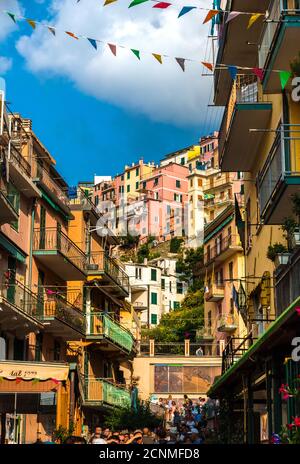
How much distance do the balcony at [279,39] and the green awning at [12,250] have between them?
46.0 feet

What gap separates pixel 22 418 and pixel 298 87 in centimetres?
1834

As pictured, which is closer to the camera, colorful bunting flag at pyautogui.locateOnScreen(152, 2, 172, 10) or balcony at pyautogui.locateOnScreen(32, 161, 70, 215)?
colorful bunting flag at pyautogui.locateOnScreen(152, 2, 172, 10)

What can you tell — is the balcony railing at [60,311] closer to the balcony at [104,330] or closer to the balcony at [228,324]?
the balcony at [104,330]

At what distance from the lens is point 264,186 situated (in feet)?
62.2

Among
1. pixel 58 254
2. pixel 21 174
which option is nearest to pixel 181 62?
pixel 21 174

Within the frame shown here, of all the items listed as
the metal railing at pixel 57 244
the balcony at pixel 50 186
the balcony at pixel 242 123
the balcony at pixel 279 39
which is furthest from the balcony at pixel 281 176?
the metal railing at pixel 57 244

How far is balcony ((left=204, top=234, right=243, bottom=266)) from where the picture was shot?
184ft

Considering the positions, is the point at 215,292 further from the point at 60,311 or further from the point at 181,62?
the point at 181,62

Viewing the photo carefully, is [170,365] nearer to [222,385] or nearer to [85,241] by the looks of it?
[85,241]

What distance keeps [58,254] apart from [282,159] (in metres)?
19.0

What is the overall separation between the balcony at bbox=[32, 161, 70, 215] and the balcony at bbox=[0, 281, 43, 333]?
182 inches

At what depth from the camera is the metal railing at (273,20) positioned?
1609cm

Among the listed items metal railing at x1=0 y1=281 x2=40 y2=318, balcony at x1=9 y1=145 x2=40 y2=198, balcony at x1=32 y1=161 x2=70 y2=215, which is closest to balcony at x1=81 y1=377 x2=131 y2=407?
metal railing at x1=0 y1=281 x2=40 y2=318

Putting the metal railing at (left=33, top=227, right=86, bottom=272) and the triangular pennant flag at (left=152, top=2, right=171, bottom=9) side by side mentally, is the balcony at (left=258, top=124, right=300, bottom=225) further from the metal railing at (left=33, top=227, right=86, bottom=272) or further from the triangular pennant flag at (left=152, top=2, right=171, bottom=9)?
the metal railing at (left=33, top=227, right=86, bottom=272)
